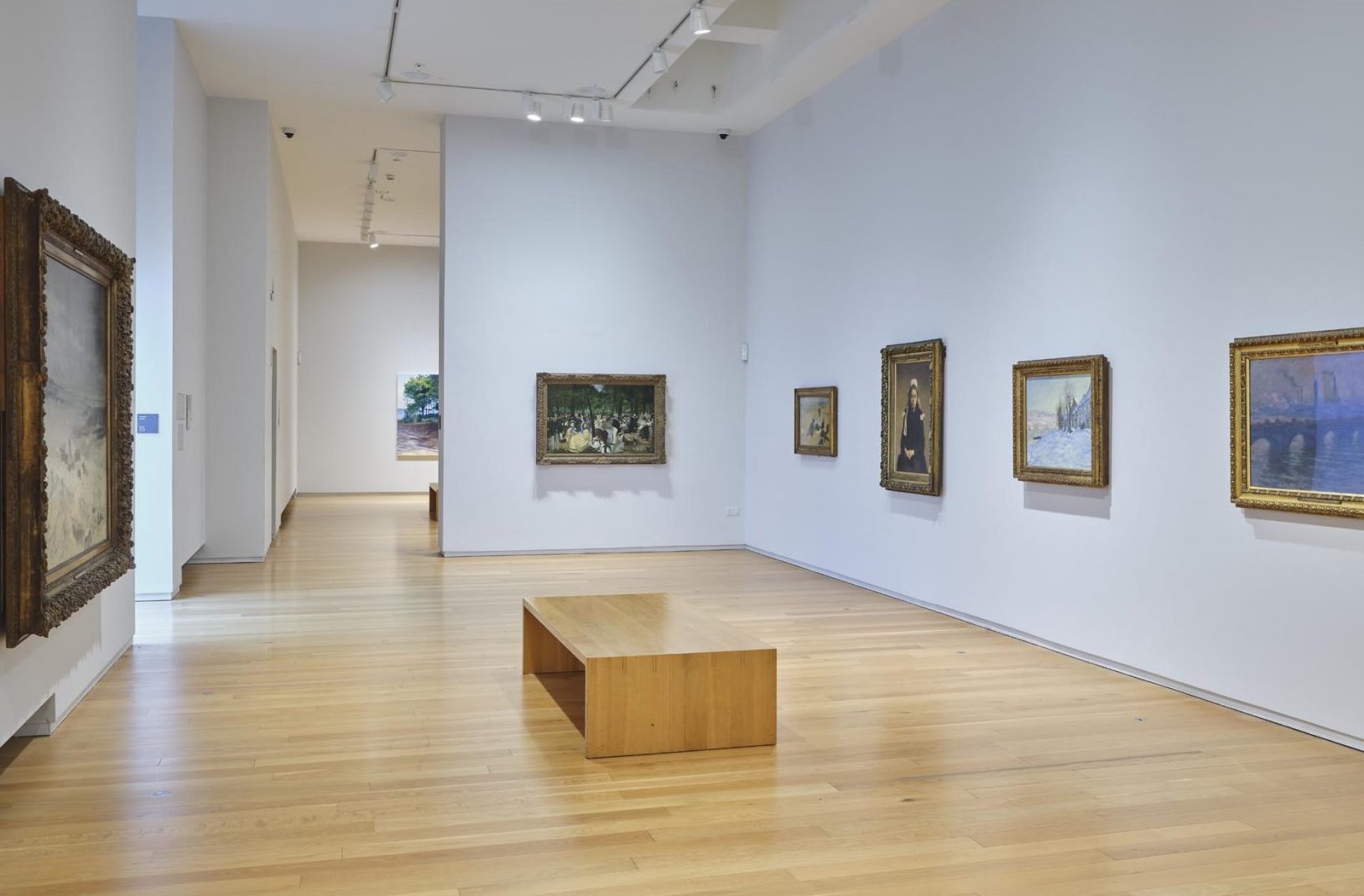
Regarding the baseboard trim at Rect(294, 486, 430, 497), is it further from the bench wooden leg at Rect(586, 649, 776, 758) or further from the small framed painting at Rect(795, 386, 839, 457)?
the bench wooden leg at Rect(586, 649, 776, 758)

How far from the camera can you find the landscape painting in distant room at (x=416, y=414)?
1169 inches

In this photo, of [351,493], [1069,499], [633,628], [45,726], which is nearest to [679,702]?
[633,628]

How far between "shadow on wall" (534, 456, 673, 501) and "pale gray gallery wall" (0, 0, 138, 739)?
25.2 feet

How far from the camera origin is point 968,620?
36.8 feet

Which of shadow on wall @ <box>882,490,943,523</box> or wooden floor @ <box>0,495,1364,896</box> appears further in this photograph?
shadow on wall @ <box>882,490,943,523</box>

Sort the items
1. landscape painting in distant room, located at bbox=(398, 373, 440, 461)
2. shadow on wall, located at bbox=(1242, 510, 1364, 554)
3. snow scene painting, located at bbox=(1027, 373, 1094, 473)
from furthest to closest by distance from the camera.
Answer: landscape painting in distant room, located at bbox=(398, 373, 440, 461), snow scene painting, located at bbox=(1027, 373, 1094, 473), shadow on wall, located at bbox=(1242, 510, 1364, 554)

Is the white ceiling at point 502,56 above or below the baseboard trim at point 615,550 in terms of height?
above

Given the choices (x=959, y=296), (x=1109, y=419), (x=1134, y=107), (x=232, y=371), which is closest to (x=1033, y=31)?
(x=1134, y=107)

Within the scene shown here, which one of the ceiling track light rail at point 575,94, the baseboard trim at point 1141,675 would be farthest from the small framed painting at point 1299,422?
the ceiling track light rail at point 575,94

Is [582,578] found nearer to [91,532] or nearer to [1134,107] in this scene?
[91,532]

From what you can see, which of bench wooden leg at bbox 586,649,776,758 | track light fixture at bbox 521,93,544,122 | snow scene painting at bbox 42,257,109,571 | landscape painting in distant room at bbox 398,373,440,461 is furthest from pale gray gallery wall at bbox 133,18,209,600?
landscape painting in distant room at bbox 398,373,440,461

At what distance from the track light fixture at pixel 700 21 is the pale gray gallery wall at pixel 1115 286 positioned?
2183 millimetres

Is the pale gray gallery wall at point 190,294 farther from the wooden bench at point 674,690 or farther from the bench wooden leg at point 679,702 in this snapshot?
the bench wooden leg at point 679,702

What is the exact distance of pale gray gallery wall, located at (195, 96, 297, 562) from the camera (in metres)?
15.3
